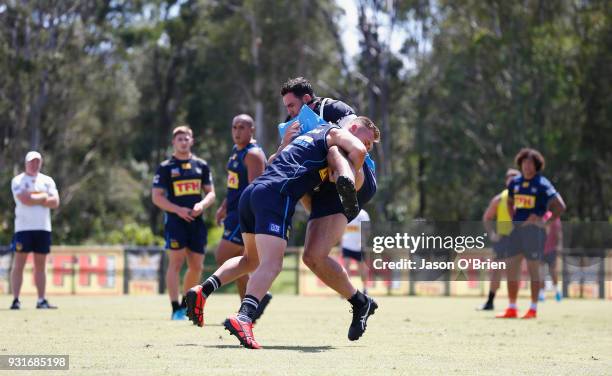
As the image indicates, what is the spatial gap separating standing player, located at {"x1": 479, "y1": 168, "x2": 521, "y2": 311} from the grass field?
Result: 109 cm

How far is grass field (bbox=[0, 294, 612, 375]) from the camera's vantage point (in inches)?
291

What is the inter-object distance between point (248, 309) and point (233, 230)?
391 centimetres

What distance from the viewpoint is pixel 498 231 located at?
16.3 m

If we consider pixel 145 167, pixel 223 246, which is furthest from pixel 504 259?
pixel 145 167

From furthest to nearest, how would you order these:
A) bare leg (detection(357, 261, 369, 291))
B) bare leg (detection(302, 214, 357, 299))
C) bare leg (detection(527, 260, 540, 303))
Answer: bare leg (detection(357, 261, 369, 291))
bare leg (detection(527, 260, 540, 303))
bare leg (detection(302, 214, 357, 299))

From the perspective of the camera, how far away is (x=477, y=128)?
162 feet

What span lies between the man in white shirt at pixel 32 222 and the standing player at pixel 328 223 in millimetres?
7051

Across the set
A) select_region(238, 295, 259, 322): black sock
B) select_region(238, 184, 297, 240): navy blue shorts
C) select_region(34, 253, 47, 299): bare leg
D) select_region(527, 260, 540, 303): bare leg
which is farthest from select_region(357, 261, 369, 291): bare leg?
select_region(238, 295, 259, 322): black sock

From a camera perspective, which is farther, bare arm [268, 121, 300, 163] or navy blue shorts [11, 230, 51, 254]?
navy blue shorts [11, 230, 51, 254]

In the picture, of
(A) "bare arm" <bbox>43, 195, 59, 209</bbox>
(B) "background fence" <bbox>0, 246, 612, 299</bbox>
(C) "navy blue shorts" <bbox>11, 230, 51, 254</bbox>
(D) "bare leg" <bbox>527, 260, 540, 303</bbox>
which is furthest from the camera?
(B) "background fence" <bbox>0, 246, 612, 299</bbox>

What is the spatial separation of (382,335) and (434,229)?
18.9 ft

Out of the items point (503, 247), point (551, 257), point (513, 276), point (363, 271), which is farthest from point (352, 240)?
point (513, 276)

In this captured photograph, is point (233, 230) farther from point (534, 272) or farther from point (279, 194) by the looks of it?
point (534, 272)

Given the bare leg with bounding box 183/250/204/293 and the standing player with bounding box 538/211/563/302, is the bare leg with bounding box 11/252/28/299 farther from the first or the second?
the standing player with bounding box 538/211/563/302
